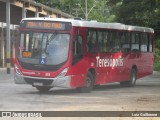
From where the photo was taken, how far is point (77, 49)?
19984mm

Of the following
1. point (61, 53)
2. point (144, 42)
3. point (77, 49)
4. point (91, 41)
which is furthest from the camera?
point (144, 42)

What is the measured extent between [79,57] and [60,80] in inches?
55.0

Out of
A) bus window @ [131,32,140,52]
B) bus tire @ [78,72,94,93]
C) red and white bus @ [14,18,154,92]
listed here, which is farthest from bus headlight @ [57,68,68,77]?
bus window @ [131,32,140,52]

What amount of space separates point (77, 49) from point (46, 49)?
123 cm

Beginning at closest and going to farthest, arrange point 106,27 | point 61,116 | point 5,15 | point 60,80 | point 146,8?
point 61,116, point 60,80, point 106,27, point 146,8, point 5,15

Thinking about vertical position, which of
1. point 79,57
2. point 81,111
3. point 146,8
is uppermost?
point 146,8

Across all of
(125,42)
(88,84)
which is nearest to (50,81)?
(88,84)

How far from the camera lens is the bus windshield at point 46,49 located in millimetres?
19480

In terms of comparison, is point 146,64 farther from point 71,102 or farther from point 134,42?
point 71,102

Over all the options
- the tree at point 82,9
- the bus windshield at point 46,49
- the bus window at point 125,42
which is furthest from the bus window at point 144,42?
the tree at point 82,9

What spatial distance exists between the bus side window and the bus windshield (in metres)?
0.34

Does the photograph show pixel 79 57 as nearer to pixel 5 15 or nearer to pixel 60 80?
pixel 60 80

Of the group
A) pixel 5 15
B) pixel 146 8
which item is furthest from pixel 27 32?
pixel 5 15

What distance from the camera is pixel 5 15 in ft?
167
